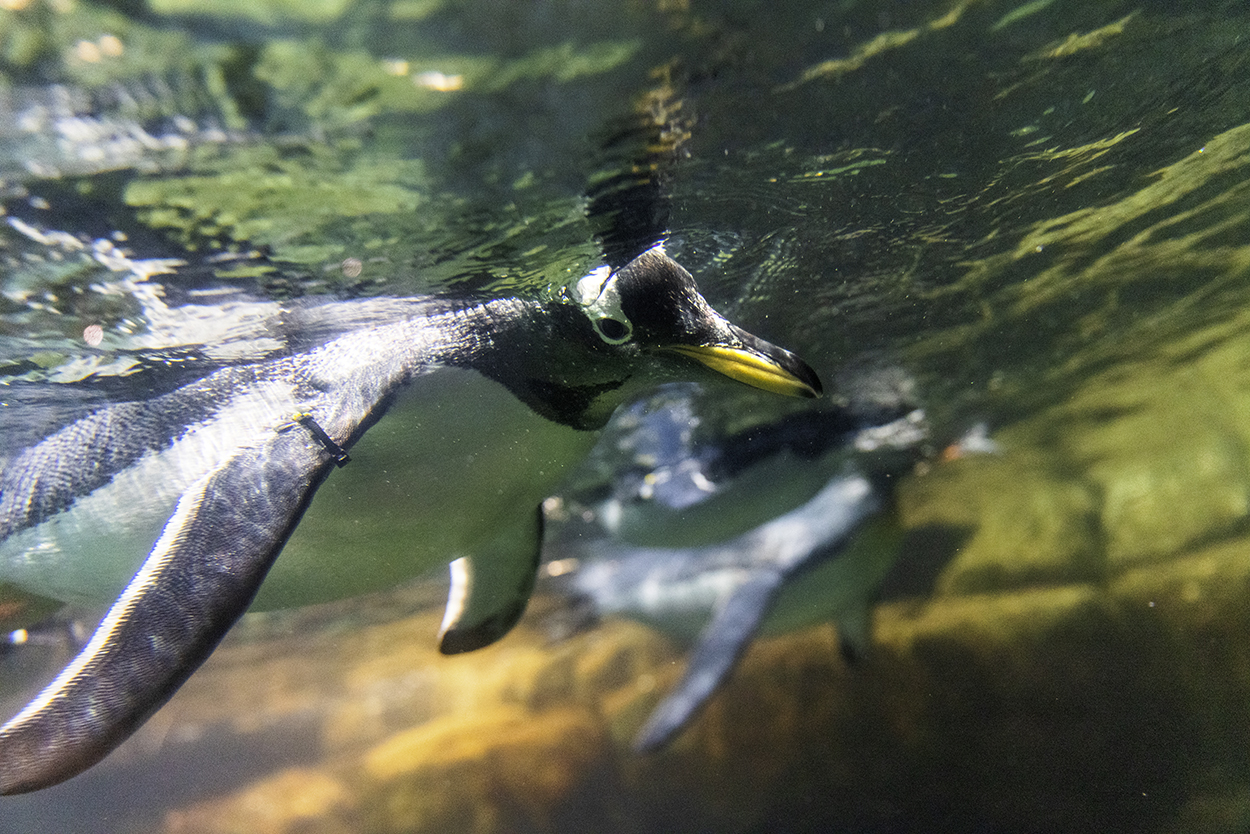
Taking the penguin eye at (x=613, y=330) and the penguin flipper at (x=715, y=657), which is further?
the penguin flipper at (x=715, y=657)

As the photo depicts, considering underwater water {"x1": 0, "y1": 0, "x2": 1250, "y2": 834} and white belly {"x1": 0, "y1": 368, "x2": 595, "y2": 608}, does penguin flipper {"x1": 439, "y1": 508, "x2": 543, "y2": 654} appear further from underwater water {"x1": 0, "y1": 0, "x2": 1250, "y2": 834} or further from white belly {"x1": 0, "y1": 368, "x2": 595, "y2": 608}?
underwater water {"x1": 0, "y1": 0, "x2": 1250, "y2": 834}

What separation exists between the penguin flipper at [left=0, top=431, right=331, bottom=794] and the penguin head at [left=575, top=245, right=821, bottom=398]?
47.8 inches

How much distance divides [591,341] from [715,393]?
3.74m

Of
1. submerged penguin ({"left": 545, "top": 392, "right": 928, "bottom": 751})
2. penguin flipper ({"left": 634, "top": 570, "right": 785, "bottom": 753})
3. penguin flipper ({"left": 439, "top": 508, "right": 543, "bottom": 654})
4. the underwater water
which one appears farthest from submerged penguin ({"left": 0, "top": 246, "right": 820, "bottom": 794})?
submerged penguin ({"left": 545, "top": 392, "right": 928, "bottom": 751})

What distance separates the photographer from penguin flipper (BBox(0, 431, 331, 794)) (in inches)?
63.3

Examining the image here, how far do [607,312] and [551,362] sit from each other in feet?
1.23

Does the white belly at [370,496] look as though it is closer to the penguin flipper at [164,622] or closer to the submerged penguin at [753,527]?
the penguin flipper at [164,622]

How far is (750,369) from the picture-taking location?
96.4 inches

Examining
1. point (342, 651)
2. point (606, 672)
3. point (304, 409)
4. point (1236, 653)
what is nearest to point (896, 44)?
point (304, 409)

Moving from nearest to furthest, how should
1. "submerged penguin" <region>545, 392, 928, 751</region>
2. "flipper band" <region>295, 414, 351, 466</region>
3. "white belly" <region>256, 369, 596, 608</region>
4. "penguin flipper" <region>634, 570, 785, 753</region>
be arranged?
1. "flipper band" <region>295, 414, 351, 466</region>
2. "white belly" <region>256, 369, 596, 608</region>
3. "penguin flipper" <region>634, 570, 785, 753</region>
4. "submerged penguin" <region>545, 392, 928, 751</region>

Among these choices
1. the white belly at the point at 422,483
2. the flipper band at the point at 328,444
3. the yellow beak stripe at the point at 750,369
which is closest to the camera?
the yellow beak stripe at the point at 750,369

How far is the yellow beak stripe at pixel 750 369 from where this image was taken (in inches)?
94.0

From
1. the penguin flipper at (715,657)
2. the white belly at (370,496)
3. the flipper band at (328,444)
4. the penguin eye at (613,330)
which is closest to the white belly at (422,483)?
the white belly at (370,496)

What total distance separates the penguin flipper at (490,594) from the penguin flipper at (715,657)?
5.65ft
